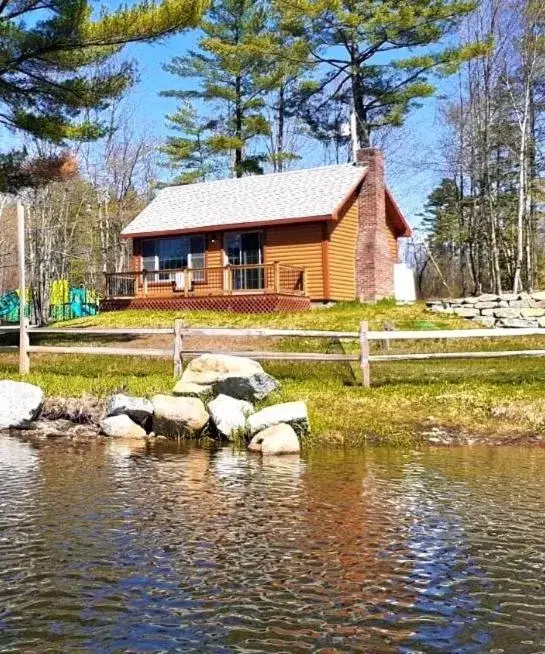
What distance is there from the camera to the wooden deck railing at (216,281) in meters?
23.6

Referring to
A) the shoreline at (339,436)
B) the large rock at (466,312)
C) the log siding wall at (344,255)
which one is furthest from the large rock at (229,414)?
the log siding wall at (344,255)

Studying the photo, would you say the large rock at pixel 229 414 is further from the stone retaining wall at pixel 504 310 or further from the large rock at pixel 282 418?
the stone retaining wall at pixel 504 310

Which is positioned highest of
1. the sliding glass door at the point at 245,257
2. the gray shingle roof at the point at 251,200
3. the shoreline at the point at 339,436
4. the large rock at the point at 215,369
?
the gray shingle roof at the point at 251,200

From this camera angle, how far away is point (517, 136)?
28.1 metres

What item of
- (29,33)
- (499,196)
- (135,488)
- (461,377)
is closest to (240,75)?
(499,196)

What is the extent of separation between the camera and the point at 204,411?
32.6 feet

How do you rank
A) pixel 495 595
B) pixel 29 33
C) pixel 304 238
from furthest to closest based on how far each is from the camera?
pixel 304 238, pixel 29 33, pixel 495 595

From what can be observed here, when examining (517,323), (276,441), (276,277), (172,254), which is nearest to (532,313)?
(517,323)

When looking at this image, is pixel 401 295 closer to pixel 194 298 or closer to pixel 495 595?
pixel 194 298

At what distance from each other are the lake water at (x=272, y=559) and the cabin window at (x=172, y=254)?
19.0 meters

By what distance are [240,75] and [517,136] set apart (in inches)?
558

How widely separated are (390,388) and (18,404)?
5835mm

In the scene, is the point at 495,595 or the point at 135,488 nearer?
the point at 495,595

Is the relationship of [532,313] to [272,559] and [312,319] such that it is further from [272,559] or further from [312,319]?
[272,559]
